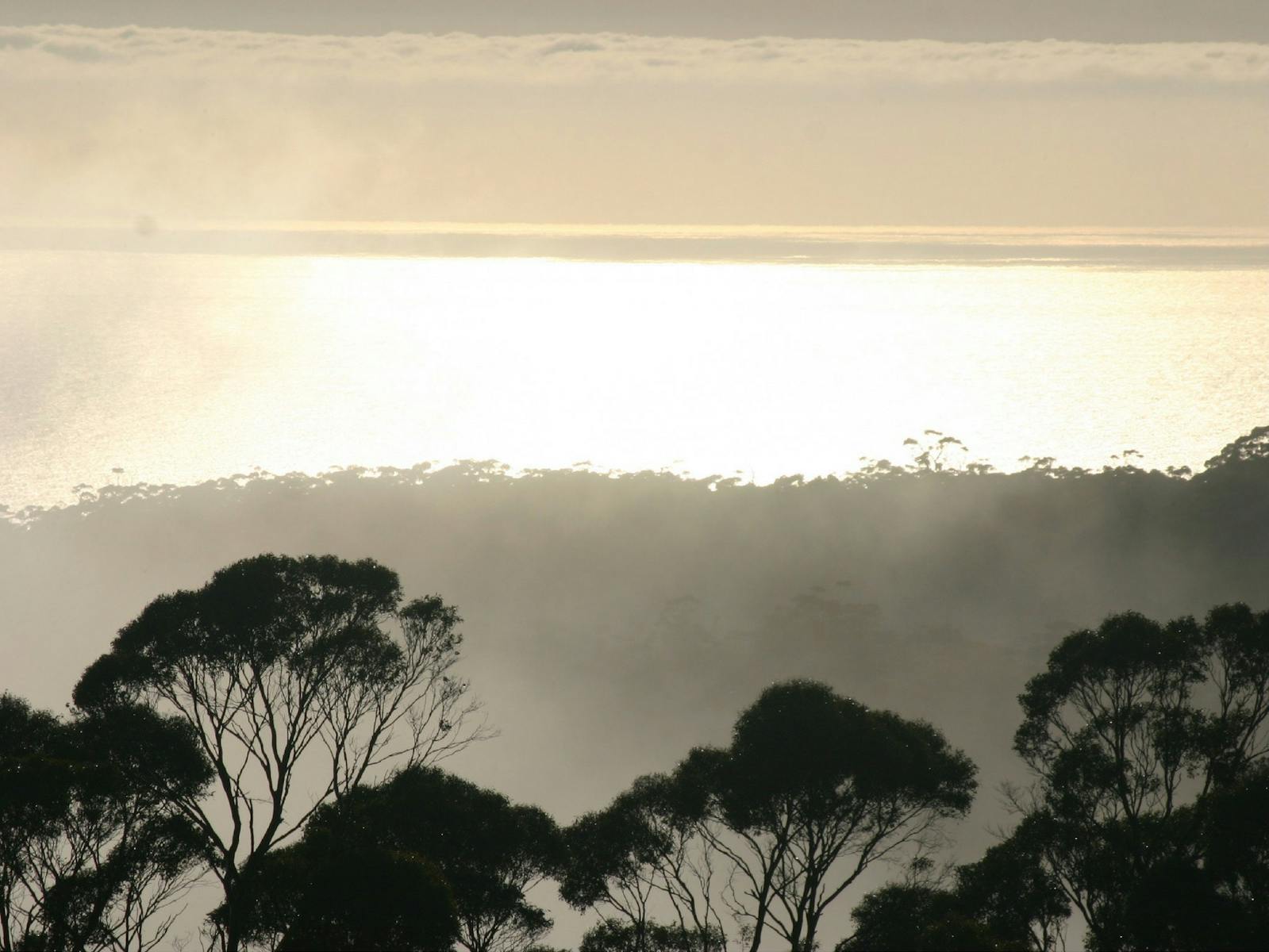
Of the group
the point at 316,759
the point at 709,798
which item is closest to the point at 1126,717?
the point at 709,798

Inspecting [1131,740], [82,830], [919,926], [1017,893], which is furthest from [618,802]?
[1131,740]

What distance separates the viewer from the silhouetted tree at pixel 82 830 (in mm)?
31750

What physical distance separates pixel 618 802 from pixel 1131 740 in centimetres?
1789

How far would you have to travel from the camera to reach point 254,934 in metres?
31.5

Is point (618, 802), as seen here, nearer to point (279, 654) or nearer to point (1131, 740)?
point (279, 654)

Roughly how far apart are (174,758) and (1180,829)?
1242 inches

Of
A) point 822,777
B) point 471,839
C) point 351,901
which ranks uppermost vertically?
point 822,777

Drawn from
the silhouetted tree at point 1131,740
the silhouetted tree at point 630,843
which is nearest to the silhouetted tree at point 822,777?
the silhouetted tree at point 630,843

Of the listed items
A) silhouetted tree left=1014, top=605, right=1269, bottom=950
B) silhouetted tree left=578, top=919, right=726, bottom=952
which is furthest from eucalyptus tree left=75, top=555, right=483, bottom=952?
silhouetted tree left=1014, top=605, right=1269, bottom=950

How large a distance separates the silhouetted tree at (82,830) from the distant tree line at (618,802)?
0.25 feet

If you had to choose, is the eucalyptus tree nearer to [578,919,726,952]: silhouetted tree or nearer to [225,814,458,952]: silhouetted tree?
[225,814,458,952]: silhouetted tree

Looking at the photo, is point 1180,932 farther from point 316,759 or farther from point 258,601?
point 316,759

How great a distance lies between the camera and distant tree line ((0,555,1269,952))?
3250 centimetres

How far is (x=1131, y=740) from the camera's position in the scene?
141 feet
